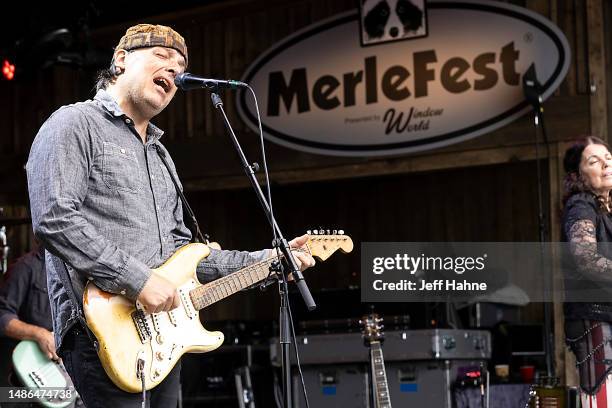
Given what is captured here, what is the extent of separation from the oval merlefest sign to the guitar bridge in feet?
20.0

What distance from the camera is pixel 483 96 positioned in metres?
9.35

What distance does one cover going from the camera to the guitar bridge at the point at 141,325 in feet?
12.1

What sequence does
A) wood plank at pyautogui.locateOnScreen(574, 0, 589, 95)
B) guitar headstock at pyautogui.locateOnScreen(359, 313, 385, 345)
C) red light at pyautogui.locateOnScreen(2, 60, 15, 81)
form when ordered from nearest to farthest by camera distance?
1. guitar headstock at pyautogui.locateOnScreen(359, 313, 385, 345)
2. wood plank at pyautogui.locateOnScreen(574, 0, 589, 95)
3. red light at pyautogui.locateOnScreen(2, 60, 15, 81)

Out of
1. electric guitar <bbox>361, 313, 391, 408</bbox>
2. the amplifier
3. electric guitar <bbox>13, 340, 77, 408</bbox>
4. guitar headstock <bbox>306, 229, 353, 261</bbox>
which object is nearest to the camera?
guitar headstock <bbox>306, 229, 353, 261</bbox>

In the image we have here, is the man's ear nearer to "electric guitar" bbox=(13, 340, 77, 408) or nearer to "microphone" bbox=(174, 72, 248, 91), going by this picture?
"microphone" bbox=(174, 72, 248, 91)

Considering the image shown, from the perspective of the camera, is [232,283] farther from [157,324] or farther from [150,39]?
[150,39]

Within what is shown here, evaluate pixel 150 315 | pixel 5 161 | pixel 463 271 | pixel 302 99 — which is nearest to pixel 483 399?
pixel 463 271

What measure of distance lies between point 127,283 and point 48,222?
1.13 ft

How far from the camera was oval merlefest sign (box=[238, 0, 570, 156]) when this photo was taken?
920 cm

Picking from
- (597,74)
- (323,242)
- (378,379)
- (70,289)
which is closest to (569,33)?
(597,74)


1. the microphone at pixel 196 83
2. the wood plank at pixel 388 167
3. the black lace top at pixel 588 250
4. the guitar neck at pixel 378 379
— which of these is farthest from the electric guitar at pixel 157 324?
the wood plank at pixel 388 167

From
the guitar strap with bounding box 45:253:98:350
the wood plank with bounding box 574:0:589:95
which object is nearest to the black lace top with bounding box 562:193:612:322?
the guitar strap with bounding box 45:253:98:350

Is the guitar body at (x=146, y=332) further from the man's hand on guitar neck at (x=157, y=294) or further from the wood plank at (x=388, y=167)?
the wood plank at (x=388, y=167)

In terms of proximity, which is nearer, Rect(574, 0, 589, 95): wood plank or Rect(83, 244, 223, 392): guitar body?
Rect(83, 244, 223, 392): guitar body
